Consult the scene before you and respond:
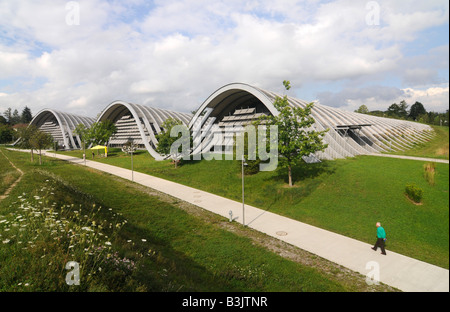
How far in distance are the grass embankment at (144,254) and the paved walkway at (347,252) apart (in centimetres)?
62

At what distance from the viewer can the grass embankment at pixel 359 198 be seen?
33.0 feet

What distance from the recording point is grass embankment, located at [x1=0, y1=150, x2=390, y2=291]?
16.6 feet

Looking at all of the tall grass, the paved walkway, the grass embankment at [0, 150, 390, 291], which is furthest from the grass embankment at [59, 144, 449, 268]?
the tall grass

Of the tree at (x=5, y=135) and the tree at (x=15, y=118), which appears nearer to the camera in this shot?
the tree at (x=5, y=135)

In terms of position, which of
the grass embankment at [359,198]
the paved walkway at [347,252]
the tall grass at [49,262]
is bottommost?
the paved walkway at [347,252]

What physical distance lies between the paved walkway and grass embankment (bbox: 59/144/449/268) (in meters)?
0.65

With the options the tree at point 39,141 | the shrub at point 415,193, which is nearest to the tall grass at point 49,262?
the shrub at point 415,193

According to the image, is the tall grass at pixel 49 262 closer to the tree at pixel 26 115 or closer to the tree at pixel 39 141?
the tree at pixel 39 141

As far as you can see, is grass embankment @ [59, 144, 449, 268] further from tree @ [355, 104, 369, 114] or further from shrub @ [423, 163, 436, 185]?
tree @ [355, 104, 369, 114]

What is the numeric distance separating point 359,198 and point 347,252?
5.81m

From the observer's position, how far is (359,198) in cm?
1403

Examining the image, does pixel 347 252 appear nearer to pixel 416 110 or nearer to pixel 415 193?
pixel 415 193

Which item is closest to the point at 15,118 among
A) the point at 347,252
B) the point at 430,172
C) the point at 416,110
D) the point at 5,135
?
the point at 5,135

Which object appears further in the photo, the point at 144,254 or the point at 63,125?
the point at 63,125
